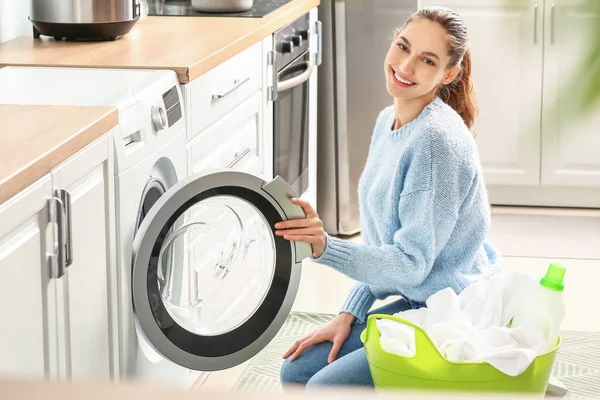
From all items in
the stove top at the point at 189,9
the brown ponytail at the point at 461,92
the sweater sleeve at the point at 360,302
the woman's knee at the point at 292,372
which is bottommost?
the woman's knee at the point at 292,372

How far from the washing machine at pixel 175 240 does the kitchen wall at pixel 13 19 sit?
0.49m

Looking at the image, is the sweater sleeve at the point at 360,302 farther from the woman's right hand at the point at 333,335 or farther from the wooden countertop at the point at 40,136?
the wooden countertop at the point at 40,136

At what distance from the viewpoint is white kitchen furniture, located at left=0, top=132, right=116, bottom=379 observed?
1.30m

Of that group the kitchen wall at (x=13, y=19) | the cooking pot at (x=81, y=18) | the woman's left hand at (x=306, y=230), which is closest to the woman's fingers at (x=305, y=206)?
the woman's left hand at (x=306, y=230)

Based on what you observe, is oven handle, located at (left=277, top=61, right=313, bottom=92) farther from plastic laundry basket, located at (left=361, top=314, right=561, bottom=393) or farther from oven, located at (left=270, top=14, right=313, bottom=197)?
plastic laundry basket, located at (left=361, top=314, right=561, bottom=393)

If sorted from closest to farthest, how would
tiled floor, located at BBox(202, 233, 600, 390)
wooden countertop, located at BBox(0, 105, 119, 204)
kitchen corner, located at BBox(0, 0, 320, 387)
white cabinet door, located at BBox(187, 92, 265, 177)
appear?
1. wooden countertop, located at BBox(0, 105, 119, 204)
2. kitchen corner, located at BBox(0, 0, 320, 387)
3. white cabinet door, located at BBox(187, 92, 265, 177)
4. tiled floor, located at BBox(202, 233, 600, 390)

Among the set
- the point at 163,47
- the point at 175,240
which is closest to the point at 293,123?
the point at 163,47

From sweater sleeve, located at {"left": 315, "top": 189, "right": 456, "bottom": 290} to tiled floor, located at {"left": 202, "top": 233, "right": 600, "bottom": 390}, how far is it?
1380mm

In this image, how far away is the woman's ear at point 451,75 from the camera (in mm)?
1889

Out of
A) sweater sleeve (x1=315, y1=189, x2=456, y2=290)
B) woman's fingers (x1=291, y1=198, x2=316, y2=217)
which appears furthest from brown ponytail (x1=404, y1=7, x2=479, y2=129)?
woman's fingers (x1=291, y1=198, x2=316, y2=217)

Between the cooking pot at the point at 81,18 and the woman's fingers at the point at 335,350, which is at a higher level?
the cooking pot at the point at 81,18

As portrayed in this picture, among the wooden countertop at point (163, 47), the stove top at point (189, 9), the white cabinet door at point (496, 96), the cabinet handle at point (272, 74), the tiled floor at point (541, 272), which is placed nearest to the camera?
the wooden countertop at point (163, 47)

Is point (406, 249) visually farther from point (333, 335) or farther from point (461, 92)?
point (461, 92)

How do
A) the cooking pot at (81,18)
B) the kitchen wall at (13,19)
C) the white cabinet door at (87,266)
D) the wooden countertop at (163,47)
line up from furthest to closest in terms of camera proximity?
the kitchen wall at (13,19)
the cooking pot at (81,18)
the wooden countertop at (163,47)
the white cabinet door at (87,266)
